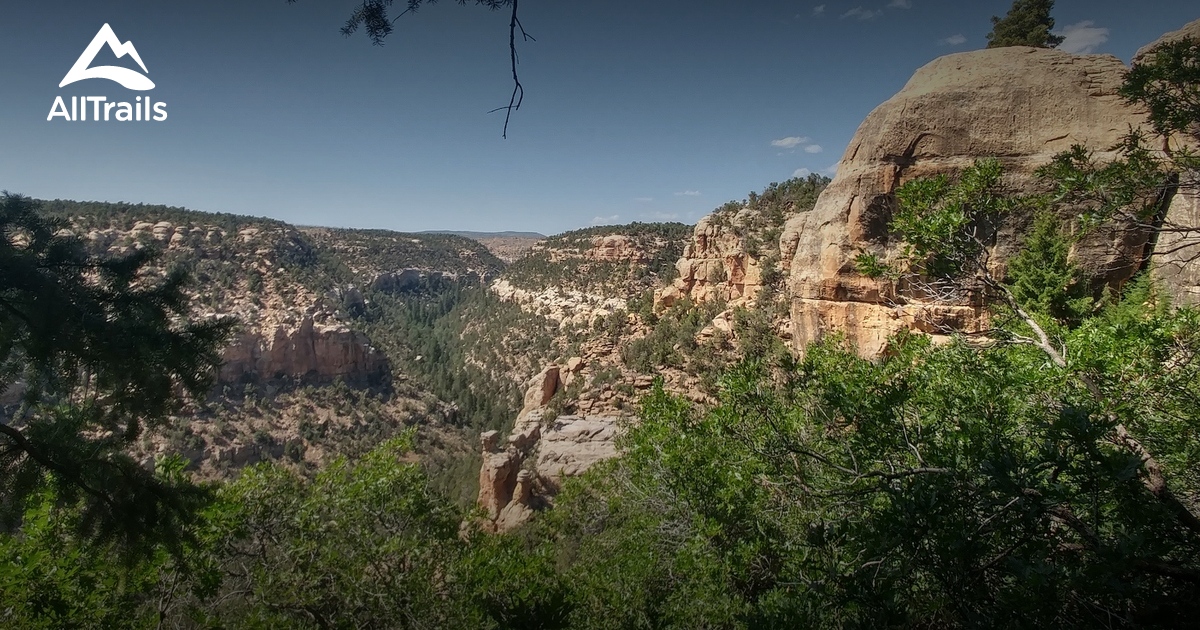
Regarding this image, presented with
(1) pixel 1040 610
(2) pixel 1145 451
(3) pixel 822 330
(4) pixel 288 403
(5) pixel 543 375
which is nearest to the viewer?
(1) pixel 1040 610

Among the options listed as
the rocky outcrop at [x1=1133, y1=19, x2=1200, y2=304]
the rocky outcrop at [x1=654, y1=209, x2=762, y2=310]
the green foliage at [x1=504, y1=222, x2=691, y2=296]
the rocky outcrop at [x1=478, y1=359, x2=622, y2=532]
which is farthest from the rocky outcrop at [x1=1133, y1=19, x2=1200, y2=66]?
the green foliage at [x1=504, y1=222, x2=691, y2=296]

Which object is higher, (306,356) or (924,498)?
(924,498)

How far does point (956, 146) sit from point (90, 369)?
60.5 ft

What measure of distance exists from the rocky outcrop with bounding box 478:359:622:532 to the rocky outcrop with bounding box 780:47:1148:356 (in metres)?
11.7

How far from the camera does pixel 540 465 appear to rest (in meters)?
24.2

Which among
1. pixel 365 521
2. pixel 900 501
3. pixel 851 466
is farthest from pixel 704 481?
pixel 365 521

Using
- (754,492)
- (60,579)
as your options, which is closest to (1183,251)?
(754,492)

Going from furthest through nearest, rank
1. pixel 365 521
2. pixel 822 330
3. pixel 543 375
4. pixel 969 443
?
pixel 543 375, pixel 822 330, pixel 365 521, pixel 969 443

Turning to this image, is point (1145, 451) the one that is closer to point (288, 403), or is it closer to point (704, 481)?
point (704, 481)

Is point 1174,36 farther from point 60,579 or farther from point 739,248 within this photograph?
point 60,579

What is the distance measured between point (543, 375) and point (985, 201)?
30.3 metres

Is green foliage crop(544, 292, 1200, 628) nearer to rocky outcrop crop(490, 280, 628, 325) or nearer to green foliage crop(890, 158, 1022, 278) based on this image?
green foliage crop(890, 158, 1022, 278)

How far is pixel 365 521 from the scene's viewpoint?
7938 millimetres

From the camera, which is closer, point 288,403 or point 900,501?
point 900,501
